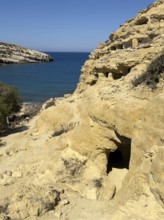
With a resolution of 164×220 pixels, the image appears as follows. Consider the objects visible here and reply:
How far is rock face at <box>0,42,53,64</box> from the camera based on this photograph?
123 metres

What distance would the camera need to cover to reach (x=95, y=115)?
13898mm

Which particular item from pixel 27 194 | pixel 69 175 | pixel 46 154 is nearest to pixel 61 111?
pixel 46 154

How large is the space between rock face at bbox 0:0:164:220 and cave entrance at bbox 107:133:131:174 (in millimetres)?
39

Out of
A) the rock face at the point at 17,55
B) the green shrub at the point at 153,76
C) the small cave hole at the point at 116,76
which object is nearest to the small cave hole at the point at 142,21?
the small cave hole at the point at 116,76

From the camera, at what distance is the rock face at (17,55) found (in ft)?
404

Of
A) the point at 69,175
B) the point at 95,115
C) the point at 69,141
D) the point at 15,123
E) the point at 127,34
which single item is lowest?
the point at 15,123

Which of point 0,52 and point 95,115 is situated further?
point 0,52

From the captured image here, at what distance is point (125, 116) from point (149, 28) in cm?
1179

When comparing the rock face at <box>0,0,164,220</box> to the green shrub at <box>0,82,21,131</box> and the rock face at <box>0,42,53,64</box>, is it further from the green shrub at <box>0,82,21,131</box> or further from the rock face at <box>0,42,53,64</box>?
the rock face at <box>0,42,53,64</box>

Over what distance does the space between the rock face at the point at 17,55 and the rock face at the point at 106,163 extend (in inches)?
4255

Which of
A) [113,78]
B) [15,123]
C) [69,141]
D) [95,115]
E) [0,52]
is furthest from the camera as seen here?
[0,52]

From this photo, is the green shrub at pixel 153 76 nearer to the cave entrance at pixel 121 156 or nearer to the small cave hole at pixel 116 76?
the cave entrance at pixel 121 156

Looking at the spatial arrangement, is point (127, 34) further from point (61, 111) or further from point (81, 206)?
point (81, 206)

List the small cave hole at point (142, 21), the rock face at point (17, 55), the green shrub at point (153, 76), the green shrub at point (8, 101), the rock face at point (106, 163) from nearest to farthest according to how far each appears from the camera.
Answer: the rock face at point (106, 163) < the green shrub at point (153, 76) < the small cave hole at point (142, 21) < the green shrub at point (8, 101) < the rock face at point (17, 55)
